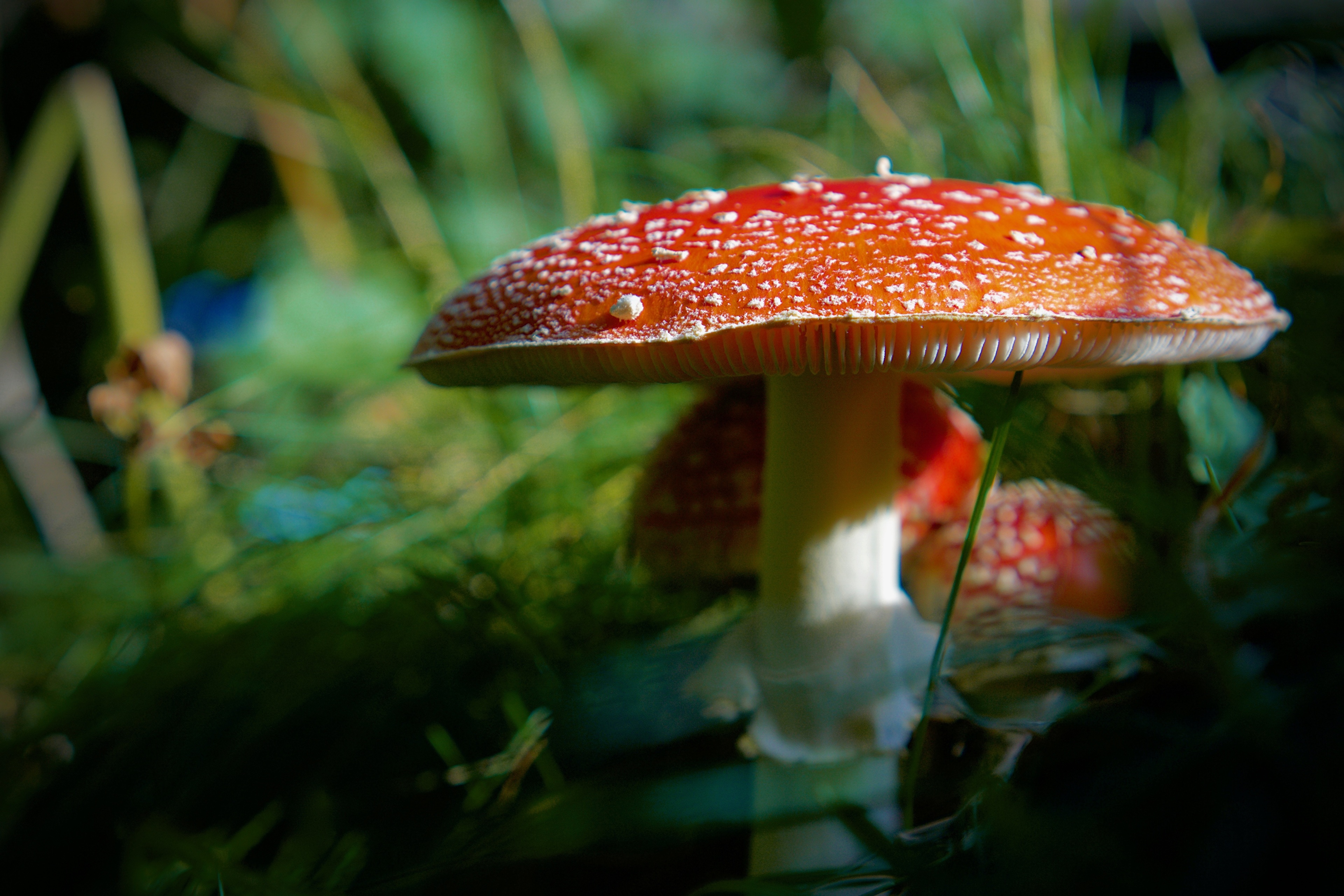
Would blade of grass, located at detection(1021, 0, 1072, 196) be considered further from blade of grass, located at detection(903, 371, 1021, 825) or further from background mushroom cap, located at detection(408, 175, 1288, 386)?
blade of grass, located at detection(903, 371, 1021, 825)

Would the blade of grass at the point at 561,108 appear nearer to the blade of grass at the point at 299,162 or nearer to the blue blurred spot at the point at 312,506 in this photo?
the blue blurred spot at the point at 312,506

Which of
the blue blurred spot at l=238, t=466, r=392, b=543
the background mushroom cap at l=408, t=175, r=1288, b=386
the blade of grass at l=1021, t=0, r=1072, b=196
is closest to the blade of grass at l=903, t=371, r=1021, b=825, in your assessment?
the background mushroom cap at l=408, t=175, r=1288, b=386

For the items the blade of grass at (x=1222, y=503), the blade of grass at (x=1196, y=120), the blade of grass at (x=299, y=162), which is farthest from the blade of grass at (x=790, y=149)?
the blade of grass at (x=299, y=162)

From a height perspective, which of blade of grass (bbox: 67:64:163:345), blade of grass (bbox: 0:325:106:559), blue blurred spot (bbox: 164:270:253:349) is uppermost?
blade of grass (bbox: 67:64:163:345)

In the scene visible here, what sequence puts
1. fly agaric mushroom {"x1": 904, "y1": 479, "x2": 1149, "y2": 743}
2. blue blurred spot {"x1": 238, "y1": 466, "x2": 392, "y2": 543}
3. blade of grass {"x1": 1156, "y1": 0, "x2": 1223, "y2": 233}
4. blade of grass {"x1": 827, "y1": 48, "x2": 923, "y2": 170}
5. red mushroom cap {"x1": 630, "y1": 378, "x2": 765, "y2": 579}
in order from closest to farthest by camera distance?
fly agaric mushroom {"x1": 904, "y1": 479, "x2": 1149, "y2": 743}
red mushroom cap {"x1": 630, "y1": 378, "x2": 765, "y2": 579}
blade of grass {"x1": 1156, "y1": 0, "x2": 1223, "y2": 233}
blue blurred spot {"x1": 238, "y1": 466, "x2": 392, "y2": 543}
blade of grass {"x1": 827, "y1": 48, "x2": 923, "y2": 170}

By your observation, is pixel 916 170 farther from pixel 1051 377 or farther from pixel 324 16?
pixel 324 16

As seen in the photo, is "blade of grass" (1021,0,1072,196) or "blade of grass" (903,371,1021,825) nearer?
"blade of grass" (903,371,1021,825)

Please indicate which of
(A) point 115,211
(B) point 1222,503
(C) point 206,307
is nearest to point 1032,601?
(B) point 1222,503
